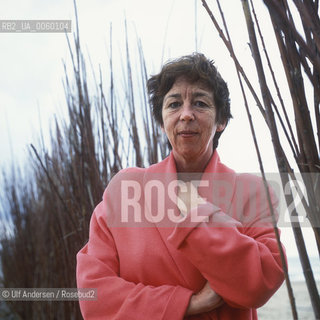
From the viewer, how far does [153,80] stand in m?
1.21

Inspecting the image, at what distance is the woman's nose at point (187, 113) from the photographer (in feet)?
3.36

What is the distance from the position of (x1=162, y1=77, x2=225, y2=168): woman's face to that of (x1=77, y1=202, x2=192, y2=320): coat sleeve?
31cm

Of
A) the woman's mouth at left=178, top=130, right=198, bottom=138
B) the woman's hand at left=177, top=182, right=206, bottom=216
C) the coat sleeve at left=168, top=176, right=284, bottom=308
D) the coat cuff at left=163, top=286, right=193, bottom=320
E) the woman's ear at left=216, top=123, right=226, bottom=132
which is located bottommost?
the coat cuff at left=163, top=286, right=193, bottom=320

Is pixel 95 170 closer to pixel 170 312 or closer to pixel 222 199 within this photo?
pixel 222 199

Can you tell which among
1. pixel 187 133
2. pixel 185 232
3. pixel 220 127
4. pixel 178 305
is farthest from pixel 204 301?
pixel 220 127

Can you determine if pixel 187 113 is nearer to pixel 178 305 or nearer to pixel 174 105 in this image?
pixel 174 105

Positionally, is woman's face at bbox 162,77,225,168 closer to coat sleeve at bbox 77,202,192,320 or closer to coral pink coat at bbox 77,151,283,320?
coral pink coat at bbox 77,151,283,320

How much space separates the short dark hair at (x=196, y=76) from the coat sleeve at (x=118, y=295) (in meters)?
0.45

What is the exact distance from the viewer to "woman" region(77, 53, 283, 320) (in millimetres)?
853

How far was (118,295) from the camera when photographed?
3.05 feet

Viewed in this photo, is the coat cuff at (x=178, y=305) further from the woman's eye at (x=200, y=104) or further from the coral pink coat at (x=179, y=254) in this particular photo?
the woman's eye at (x=200, y=104)

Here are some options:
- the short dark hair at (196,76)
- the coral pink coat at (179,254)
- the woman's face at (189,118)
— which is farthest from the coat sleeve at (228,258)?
the short dark hair at (196,76)

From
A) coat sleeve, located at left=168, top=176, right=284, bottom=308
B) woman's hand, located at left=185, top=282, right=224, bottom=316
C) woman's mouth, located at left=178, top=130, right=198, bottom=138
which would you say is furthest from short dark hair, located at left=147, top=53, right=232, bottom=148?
woman's hand, located at left=185, top=282, right=224, bottom=316

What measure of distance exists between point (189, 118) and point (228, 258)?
0.35m
